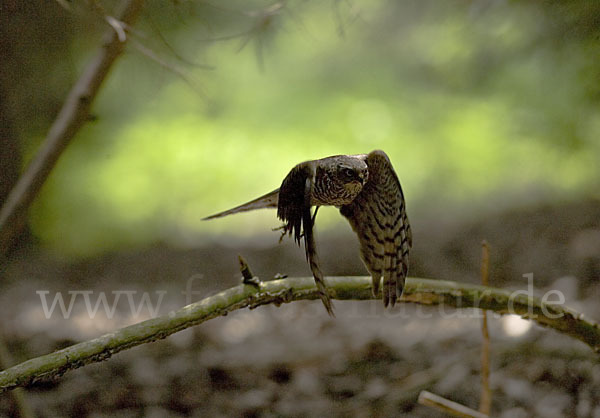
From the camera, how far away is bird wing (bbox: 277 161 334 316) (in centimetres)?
103

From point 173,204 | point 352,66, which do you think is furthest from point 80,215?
point 352,66

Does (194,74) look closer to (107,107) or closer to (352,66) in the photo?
(107,107)

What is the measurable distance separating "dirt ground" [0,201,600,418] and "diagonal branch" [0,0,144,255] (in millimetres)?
577

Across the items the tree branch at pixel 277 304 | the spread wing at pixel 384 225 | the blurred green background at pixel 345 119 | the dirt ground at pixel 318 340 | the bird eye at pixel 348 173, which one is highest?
the blurred green background at pixel 345 119

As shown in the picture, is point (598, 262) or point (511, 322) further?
point (598, 262)

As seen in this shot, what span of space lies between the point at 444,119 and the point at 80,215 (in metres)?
2.45

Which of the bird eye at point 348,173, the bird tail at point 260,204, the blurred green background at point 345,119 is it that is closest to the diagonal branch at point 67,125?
the blurred green background at point 345,119

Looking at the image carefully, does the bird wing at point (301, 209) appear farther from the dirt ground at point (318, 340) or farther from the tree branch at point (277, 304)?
the dirt ground at point (318, 340)

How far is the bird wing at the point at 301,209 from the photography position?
1032 mm

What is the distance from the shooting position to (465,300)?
1.42 m

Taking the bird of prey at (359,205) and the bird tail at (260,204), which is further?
the bird tail at (260,204)

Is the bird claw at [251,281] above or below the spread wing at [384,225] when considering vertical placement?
below

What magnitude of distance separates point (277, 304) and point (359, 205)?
348 mm

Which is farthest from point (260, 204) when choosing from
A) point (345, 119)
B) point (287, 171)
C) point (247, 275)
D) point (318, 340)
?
point (345, 119)
